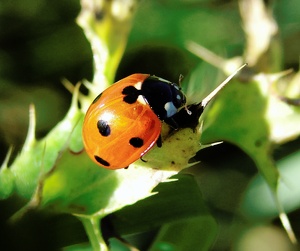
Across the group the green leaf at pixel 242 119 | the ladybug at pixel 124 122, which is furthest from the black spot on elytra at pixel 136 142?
the green leaf at pixel 242 119

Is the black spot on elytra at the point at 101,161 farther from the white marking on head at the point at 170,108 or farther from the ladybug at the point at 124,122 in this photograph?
the white marking on head at the point at 170,108

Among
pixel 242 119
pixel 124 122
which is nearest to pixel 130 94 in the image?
pixel 124 122

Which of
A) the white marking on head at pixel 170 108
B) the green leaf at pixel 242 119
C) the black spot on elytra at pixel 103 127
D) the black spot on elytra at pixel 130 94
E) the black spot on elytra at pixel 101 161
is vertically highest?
the black spot on elytra at pixel 130 94

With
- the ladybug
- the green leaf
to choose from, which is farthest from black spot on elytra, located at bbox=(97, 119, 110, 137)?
the green leaf

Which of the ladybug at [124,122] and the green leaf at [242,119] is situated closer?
the ladybug at [124,122]

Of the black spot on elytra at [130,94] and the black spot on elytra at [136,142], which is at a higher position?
the black spot on elytra at [130,94]

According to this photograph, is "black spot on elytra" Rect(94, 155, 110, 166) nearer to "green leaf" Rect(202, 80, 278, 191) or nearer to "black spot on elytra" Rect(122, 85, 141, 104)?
"black spot on elytra" Rect(122, 85, 141, 104)
